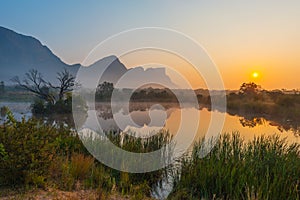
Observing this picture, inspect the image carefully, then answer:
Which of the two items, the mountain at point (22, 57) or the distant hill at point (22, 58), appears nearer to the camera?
the distant hill at point (22, 58)

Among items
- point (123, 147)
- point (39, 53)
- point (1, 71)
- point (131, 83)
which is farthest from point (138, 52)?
point (39, 53)

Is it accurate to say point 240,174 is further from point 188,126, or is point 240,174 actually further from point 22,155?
point 188,126

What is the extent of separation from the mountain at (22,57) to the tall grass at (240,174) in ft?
418

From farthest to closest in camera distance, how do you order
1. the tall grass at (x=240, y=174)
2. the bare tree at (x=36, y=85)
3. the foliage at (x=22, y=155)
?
the bare tree at (x=36, y=85) → the tall grass at (x=240, y=174) → the foliage at (x=22, y=155)

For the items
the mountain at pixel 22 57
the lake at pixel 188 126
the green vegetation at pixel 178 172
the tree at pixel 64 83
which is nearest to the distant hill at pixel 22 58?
the mountain at pixel 22 57

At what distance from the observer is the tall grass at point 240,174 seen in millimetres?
5668

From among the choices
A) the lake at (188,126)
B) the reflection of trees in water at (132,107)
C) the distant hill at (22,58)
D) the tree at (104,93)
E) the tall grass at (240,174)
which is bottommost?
the tall grass at (240,174)

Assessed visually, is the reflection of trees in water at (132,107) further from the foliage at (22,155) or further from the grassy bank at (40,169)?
the foliage at (22,155)

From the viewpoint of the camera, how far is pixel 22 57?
158 metres

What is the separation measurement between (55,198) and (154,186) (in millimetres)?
2916

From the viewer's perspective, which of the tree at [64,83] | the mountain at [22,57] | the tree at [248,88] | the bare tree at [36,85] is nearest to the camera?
the tree at [64,83]

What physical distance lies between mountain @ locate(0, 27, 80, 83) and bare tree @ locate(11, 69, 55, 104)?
103324mm

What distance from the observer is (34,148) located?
5.34m

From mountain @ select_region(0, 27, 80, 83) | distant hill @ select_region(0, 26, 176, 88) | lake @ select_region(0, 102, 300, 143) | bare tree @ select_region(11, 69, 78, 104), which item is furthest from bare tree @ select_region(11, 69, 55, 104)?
mountain @ select_region(0, 27, 80, 83)
